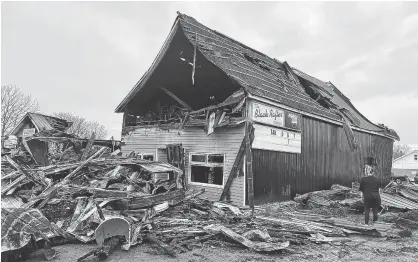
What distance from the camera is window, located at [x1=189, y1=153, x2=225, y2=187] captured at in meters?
13.5

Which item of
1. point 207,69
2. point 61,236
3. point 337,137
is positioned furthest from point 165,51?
point 337,137

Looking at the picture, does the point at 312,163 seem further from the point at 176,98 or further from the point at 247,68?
the point at 176,98

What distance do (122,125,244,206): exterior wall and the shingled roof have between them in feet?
6.21

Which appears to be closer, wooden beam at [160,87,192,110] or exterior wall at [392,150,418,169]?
wooden beam at [160,87,192,110]

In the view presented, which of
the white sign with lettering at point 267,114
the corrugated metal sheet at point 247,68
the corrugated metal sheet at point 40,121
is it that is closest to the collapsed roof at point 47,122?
the corrugated metal sheet at point 40,121

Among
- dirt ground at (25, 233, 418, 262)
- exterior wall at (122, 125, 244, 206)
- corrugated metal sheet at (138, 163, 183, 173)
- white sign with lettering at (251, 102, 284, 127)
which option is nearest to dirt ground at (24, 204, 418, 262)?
dirt ground at (25, 233, 418, 262)

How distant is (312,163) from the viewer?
52.4ft

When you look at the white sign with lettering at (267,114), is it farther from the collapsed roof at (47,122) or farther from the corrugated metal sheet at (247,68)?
the collapsed roof at (47,122)

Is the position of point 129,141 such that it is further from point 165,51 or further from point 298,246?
point 298,246

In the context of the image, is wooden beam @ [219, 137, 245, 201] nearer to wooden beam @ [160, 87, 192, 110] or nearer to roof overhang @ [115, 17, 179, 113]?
wooden beam @ [160, 87, 192, 110]

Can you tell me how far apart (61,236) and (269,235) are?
4972 mm

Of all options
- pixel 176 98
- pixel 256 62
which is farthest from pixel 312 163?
pixel 176 98

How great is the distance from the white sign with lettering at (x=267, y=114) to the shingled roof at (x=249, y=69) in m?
0.40

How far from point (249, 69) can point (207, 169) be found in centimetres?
519
